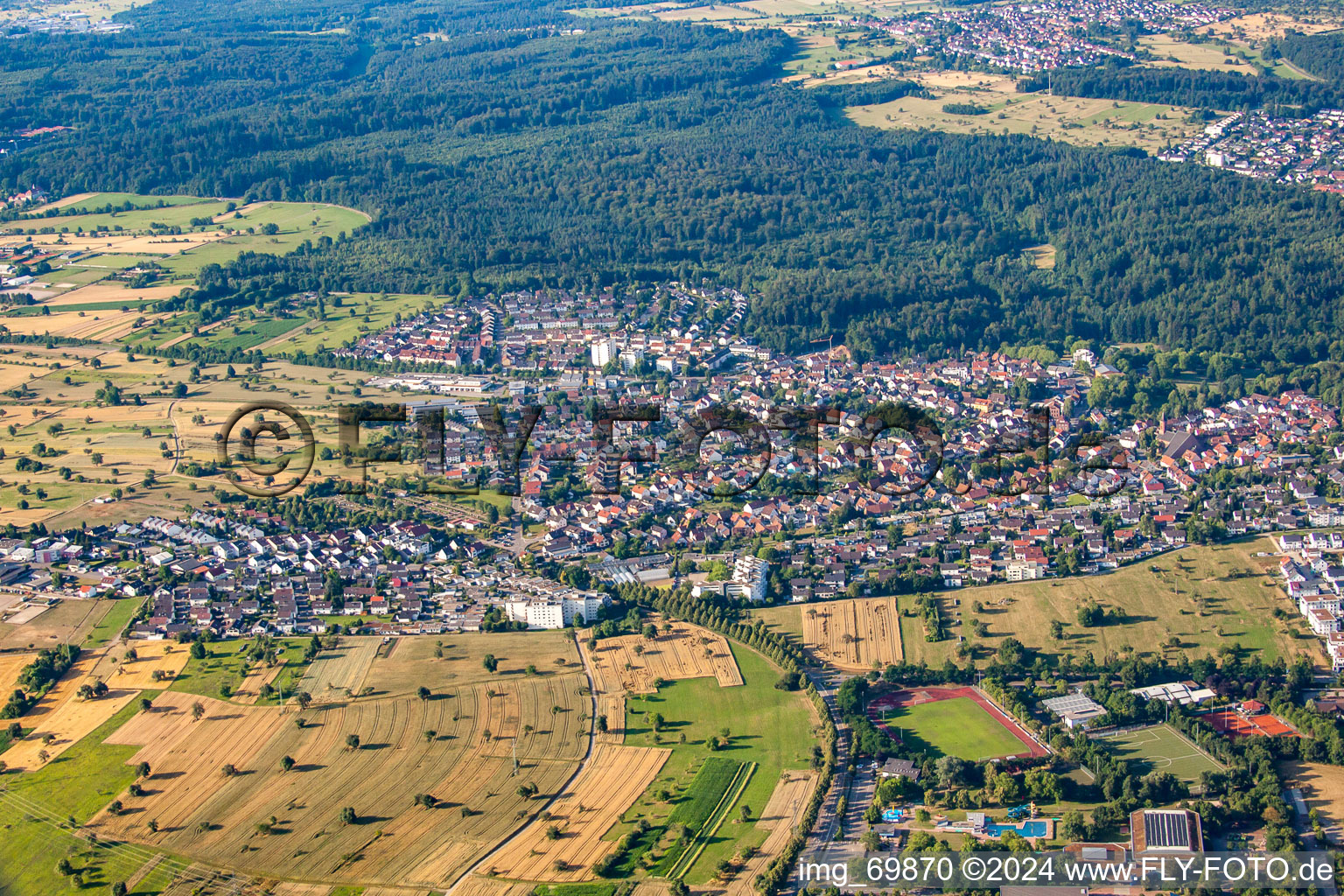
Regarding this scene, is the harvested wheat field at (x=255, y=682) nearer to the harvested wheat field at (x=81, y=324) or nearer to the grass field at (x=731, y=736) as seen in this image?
the grass field at (x=731, y=736)

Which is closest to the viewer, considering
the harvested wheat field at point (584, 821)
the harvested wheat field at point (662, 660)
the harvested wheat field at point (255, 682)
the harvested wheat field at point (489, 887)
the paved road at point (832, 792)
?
the harvested wheat field at point (489, 887)

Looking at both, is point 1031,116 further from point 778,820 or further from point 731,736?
point 778,820

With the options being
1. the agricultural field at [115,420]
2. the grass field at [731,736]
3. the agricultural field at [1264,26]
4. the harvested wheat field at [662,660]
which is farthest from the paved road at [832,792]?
the agricultural field at [1264,26]

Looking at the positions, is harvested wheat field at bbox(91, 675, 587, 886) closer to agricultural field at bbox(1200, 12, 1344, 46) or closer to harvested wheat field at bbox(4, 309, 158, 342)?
harvested wheat field at bbox(4, 309, 158, 342)

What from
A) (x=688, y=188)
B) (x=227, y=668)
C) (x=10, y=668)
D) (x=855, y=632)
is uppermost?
(x=688, y=188)

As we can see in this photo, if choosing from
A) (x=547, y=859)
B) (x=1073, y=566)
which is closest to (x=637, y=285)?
(x=1073, y=566)

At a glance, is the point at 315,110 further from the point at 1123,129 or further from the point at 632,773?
the point at 632,773

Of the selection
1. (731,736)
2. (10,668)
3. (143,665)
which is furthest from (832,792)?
(10,668)
